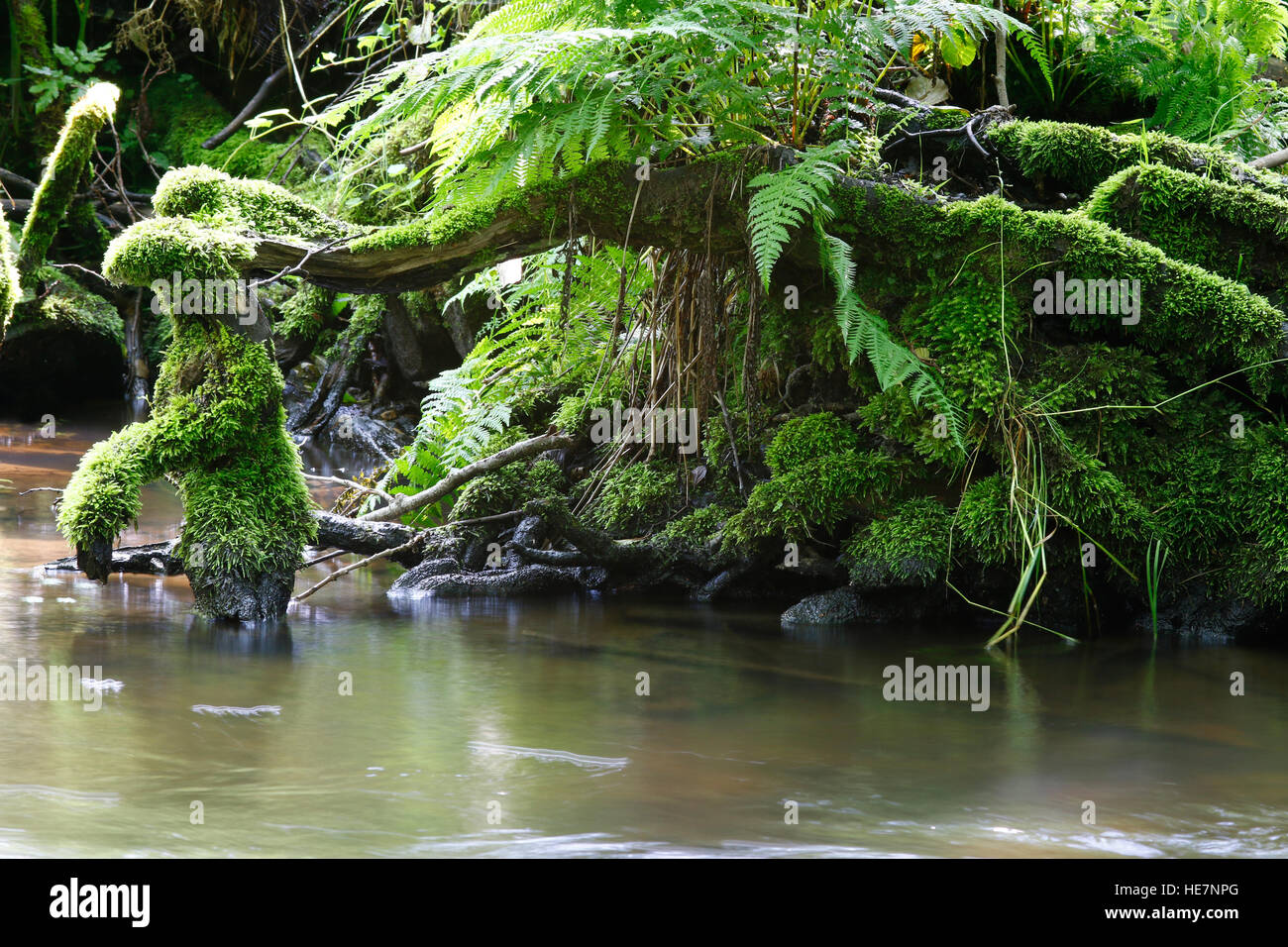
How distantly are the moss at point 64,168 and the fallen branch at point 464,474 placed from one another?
2.67 metres

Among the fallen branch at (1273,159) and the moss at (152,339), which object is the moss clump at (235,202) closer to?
the fallen branch at (1273,159)

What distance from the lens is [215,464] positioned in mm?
4613

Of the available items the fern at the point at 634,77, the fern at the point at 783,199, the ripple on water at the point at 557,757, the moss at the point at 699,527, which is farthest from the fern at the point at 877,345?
the ripple on water at the point at 557,757

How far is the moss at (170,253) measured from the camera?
4391 mm

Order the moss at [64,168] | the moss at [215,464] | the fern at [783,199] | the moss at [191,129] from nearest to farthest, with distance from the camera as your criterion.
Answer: the fern at [783,199] → the moss at [215,464] → the moss at [64,168] → the moss at [191,129]

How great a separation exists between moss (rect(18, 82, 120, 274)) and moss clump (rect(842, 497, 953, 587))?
4.59 meters

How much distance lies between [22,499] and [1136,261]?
597cm

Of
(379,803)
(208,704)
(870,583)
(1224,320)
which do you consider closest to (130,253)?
(208,704)

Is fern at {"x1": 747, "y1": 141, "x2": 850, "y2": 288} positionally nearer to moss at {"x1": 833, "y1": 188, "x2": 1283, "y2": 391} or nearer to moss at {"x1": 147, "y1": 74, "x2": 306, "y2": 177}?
moss at {"x1": 833, "y1": 188, "x2": 1283, "y2": 391}

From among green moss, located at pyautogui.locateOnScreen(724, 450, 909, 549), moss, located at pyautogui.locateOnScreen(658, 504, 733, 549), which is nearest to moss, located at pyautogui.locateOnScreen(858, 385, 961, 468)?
green moss, located at pyautogui.locateOnScreen(724, 450, 909, 549)

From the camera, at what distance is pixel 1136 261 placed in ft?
14.8

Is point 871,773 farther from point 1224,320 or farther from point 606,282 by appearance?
point 606,282

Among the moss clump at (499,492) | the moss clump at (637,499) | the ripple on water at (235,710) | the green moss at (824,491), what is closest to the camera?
the ripple on water at (235,710)

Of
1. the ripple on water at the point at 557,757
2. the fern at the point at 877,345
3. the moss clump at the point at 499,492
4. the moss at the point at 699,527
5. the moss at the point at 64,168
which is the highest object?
the moss at the point at 64,168
